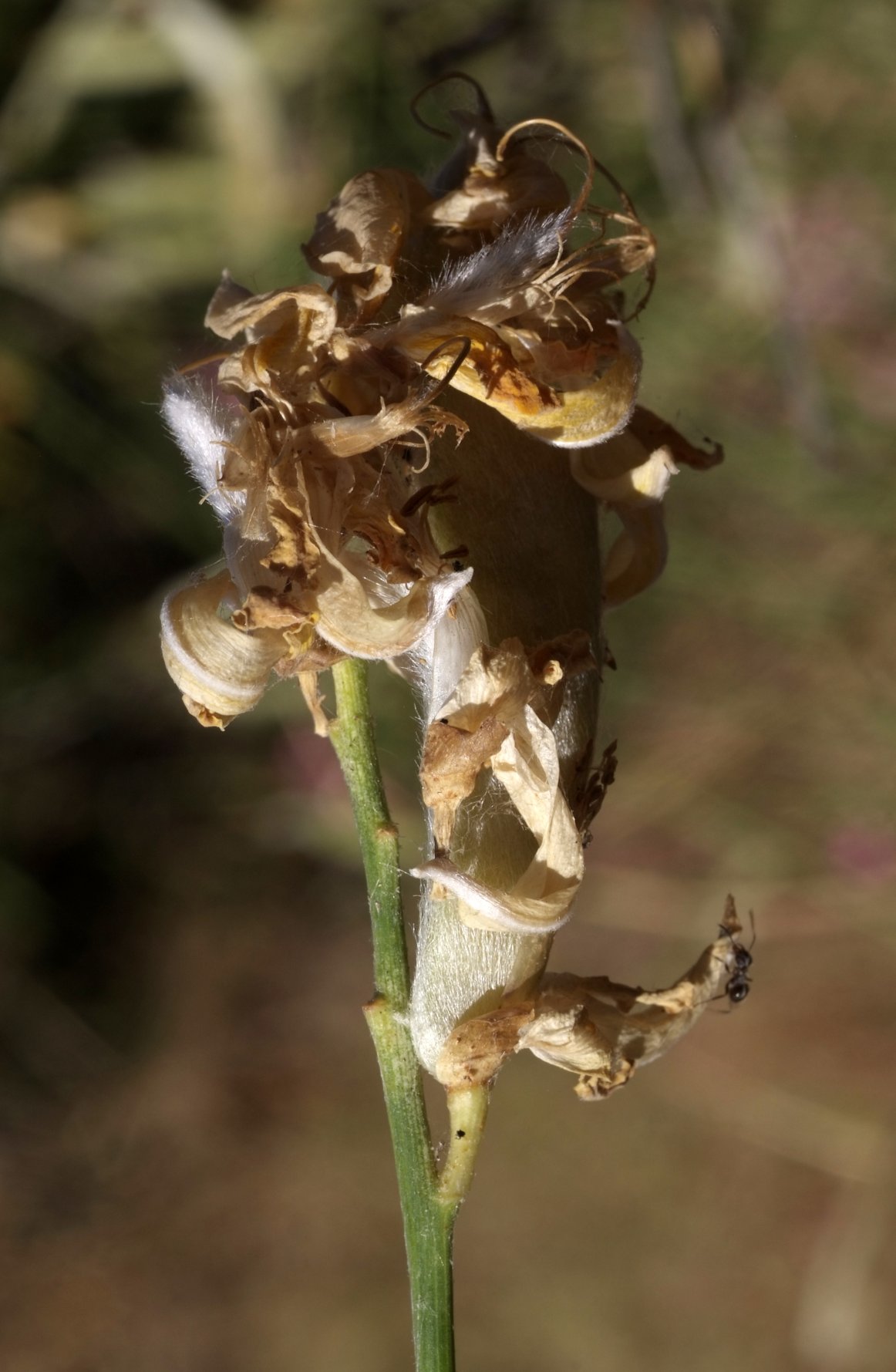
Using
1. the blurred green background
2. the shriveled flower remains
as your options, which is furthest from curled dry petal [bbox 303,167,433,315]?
the blurred green background

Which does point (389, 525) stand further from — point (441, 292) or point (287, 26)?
point (287, 26)

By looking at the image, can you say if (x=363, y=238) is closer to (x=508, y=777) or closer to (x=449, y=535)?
(x=449, y=535)

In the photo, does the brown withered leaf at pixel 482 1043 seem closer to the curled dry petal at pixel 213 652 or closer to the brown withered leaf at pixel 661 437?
the curled dry petal at pixel 213 652

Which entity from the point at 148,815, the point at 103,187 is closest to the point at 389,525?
the point at 103,187

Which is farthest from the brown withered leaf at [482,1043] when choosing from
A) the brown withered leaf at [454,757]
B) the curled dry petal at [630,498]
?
the curled dry petal at [630,498]

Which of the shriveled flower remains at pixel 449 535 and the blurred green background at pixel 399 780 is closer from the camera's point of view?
the shriveled flower remains at pixel 449 535

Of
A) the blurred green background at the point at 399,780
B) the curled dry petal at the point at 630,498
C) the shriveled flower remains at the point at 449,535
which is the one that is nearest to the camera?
the shriveled flower remains at the point at 449,535

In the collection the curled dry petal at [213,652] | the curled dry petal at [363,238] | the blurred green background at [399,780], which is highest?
the curled dry petal at [363,238]
